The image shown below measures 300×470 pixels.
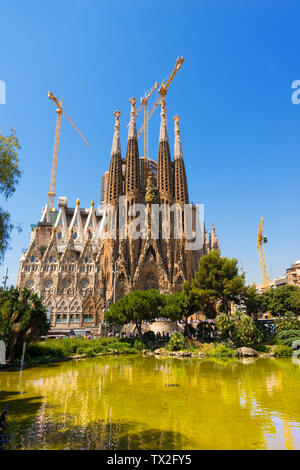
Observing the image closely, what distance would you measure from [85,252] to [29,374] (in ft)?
134

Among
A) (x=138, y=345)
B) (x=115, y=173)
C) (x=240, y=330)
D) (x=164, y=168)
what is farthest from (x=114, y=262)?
(x=240, y=330)

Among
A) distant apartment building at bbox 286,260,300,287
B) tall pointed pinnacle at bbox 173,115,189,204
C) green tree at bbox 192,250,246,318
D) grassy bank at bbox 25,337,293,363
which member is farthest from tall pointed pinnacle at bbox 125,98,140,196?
distant apartment building at bbox 286,260,300,287

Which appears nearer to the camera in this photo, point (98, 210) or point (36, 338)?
point (36, 338)

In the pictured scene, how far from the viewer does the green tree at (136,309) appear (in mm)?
28669

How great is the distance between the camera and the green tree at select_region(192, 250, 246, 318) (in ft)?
97.3

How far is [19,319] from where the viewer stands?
1889 centimetres

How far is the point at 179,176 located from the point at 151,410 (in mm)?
55695

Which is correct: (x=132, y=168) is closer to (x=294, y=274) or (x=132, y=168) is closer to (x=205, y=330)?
(x=205, y=330)

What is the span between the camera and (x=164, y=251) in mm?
55531

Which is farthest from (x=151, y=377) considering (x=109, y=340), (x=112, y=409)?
(x=109, y=340)

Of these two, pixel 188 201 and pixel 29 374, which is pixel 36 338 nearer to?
pixel 29 374

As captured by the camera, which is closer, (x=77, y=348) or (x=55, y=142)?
(x=77, y=348)

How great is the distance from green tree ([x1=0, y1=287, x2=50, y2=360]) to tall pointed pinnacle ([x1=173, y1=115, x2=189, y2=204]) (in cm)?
4306

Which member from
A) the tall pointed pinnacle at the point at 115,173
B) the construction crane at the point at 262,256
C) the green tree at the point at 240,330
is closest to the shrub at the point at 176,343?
the green tree at the point at 240,330
